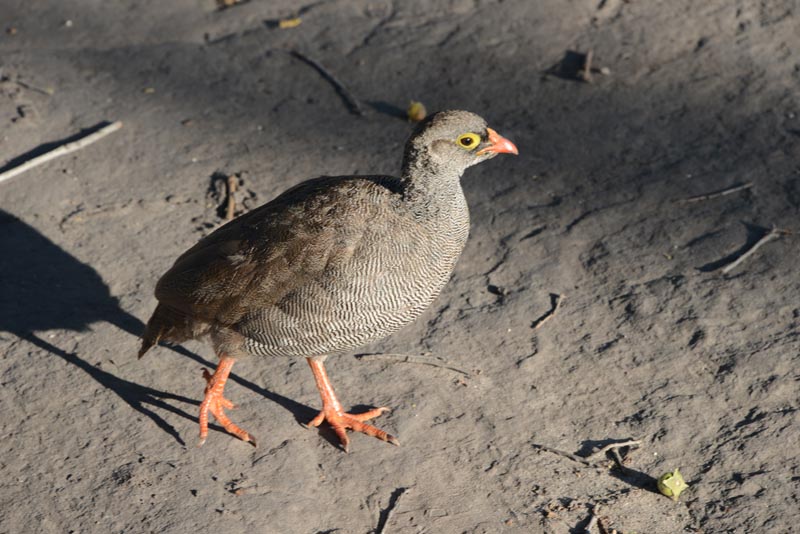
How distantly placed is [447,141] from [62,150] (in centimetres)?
353

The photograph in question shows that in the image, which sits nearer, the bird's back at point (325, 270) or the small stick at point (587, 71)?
the bird's back at point (325, 270)

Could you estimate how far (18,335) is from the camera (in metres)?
6.00

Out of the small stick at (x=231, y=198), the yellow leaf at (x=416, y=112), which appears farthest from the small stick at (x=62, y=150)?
the yellow leaf at (x=416, y=112)

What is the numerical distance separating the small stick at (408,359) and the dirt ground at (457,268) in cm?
4

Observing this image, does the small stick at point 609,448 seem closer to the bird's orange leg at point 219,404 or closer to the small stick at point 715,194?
the bird's orange leg at point 219,404

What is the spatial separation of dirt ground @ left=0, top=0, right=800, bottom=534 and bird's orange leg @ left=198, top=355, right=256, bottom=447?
0.25 ft

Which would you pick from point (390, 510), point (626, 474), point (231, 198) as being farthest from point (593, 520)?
point (231, 198)

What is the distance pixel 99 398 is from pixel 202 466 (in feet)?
2.74

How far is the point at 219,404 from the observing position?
5496 mm

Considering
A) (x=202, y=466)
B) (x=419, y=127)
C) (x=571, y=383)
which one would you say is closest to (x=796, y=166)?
(x=571, y=383)

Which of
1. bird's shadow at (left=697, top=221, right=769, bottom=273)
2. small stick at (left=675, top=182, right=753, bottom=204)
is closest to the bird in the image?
bird's shadow at (left=697, top=221, right=769, bottom=273)

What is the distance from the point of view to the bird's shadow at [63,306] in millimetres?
5680

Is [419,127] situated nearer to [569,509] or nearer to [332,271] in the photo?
[332,271]

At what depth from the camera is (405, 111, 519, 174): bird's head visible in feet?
16.8
